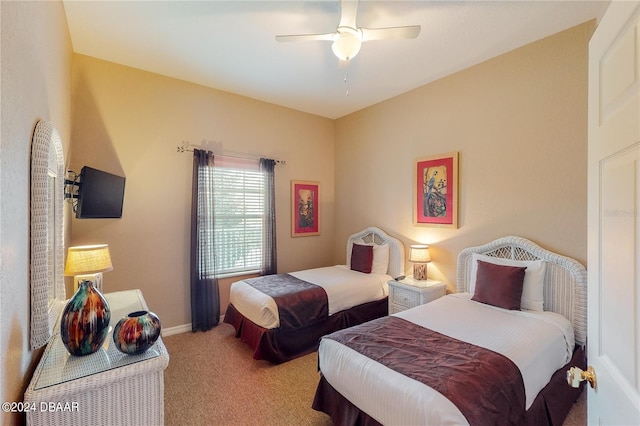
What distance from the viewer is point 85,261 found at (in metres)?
2.32

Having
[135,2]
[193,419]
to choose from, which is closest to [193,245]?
[193,419]

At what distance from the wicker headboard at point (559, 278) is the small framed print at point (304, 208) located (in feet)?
8.32

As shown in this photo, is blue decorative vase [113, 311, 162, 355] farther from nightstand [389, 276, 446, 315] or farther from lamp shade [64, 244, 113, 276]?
nightstand [389, 276, 446, 315]

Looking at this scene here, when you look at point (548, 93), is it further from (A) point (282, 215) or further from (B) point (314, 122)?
(A) point (282, 215)

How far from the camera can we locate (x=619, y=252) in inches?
32.6

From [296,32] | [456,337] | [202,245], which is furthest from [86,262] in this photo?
[456,337]

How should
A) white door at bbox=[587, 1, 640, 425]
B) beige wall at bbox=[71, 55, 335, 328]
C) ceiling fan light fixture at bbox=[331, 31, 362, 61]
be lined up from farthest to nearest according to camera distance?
1. beige wall at bbox=[71, 55, 335, 328]
2. ceiling fan light fixture at bbox=[331, 31, 362, 61]
3. white door at bbox=[587, 1, 640, 425]

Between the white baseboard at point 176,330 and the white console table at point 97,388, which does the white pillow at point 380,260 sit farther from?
the white console table at point 97,388

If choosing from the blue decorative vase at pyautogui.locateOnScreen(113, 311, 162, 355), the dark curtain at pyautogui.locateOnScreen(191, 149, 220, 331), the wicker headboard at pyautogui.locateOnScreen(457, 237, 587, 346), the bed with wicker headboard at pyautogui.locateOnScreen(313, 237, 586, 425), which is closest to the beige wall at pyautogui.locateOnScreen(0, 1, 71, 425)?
the blue decorative vase at pyautogui.locateOnScreen(113, 311, 162, 355)

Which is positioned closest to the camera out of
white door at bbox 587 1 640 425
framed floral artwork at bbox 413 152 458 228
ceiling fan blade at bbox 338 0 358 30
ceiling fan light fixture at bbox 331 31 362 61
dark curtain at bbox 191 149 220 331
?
white door at bbox 587 1 640 425

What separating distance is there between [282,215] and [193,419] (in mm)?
2753

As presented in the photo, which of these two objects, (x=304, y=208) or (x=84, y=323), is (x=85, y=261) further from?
(x=304, y=208)

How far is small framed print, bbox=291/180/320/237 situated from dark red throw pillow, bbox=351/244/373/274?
95 centimetres

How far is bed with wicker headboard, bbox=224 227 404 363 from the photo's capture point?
2828 millimetres
